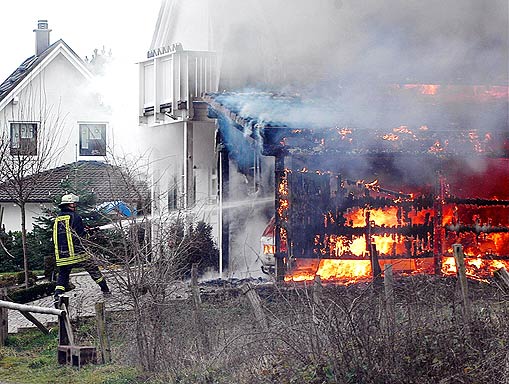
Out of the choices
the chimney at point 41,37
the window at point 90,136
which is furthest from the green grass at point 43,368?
the chimney at point 41,37

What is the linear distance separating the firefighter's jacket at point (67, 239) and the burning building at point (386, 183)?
3.11 metres

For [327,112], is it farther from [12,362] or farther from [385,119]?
[12,362]

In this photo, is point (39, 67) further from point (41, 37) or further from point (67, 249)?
point (67, 249)

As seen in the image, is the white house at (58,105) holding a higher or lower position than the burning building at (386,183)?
higher

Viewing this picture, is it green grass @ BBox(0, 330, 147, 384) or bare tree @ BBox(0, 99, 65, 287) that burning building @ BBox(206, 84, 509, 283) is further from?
bare tree @ BBox(0, 99, 65, 287)

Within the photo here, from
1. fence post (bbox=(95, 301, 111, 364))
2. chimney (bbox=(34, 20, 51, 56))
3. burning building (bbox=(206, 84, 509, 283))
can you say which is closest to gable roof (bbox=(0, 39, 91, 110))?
chimney (bbox=(34, 20, 51, 56))

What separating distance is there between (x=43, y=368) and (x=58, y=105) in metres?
25.4

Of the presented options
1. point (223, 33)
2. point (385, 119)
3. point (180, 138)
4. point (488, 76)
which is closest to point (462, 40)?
point (488, 76)

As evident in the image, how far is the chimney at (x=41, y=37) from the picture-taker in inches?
1596

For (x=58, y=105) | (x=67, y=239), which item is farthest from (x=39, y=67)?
(x=67, y=239)

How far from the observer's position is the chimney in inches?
1596

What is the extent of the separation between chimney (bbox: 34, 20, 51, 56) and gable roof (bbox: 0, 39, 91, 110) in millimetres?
3629

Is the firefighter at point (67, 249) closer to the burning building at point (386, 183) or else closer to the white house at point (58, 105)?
the burning building at point (386, 183)

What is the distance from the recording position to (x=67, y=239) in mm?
15719
